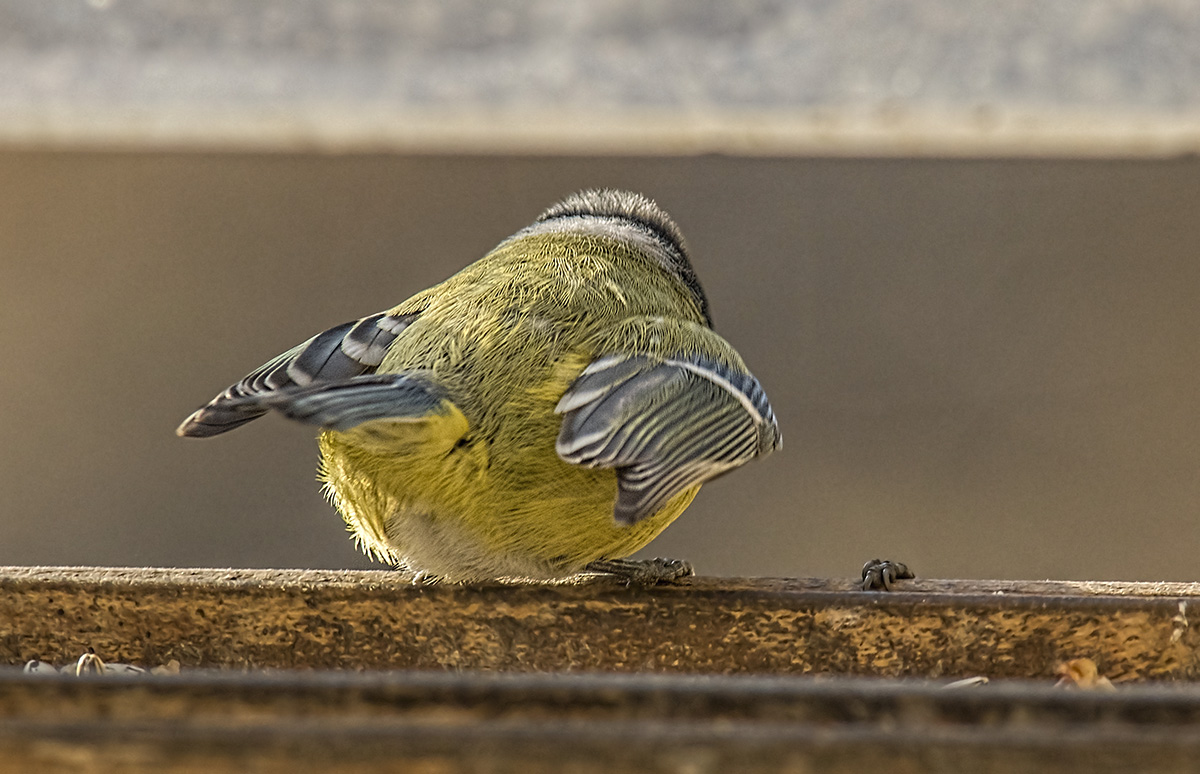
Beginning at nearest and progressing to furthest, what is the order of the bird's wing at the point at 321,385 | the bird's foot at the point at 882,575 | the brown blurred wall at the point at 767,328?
the bird's wing at the point at 321,385 → the bird's foot at the point at 882,575 → the brown blurred wall at the point at 767,328

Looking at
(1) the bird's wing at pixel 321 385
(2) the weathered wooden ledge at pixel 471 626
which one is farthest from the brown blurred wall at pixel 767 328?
(2) the weathered wooden ledge at pixel 471 626

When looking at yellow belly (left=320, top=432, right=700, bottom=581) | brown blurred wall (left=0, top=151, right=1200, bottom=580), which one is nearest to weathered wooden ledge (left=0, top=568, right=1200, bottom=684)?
yellow belly (left=320, top=432, right=700, bottom=581)

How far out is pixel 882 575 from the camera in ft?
2.88

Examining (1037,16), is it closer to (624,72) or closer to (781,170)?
(781,170)

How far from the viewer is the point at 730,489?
2.02m

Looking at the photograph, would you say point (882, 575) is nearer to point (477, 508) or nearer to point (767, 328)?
point (477, 508)

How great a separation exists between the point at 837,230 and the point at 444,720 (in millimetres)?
1768

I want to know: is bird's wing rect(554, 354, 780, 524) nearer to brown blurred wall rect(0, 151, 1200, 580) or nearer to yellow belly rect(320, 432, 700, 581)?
yellow belly rect(320, 432, 700, 581)

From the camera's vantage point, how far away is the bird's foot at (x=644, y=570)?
2.94 ft

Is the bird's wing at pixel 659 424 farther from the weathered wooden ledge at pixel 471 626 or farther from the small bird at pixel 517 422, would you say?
the weathered wooden ledge at pixel 471 626

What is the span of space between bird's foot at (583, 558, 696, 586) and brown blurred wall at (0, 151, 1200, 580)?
106 cm

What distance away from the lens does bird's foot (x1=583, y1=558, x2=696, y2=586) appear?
2.94ft

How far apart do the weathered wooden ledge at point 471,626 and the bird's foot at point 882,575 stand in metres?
0.03

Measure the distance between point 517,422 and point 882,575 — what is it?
0.29 meters
